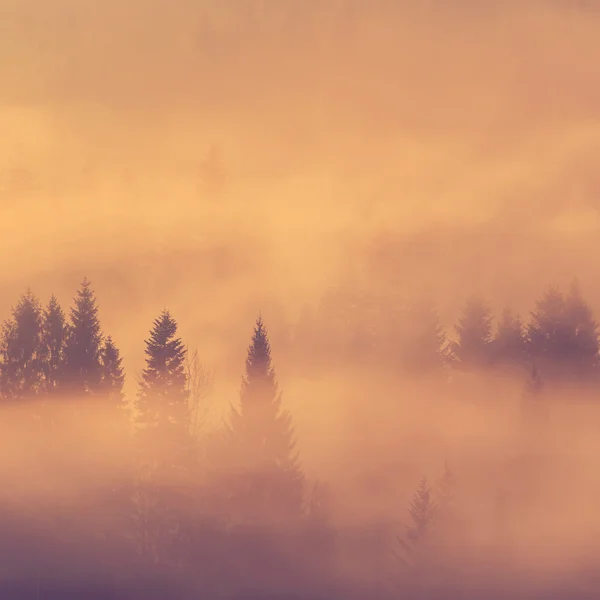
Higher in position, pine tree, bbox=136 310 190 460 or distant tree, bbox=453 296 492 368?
distant tree, bbox=453 296 492 368

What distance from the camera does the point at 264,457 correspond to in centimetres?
8388

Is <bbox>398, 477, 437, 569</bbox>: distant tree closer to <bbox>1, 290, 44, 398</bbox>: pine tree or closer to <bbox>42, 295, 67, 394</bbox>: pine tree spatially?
<bbox>42, 295, 67, 394</bbox>: pine tree

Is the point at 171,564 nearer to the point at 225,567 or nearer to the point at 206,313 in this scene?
the point at 225,567

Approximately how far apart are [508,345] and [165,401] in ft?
124

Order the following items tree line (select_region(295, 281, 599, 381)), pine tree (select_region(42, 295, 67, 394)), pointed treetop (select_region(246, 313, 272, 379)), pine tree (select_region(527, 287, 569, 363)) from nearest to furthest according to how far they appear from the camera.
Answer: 1. pointed treetop (select_region(246, 313, 272, 379))
2. pine tree (select_region(42, 295, 67, 394))
3. tree line (select_region(295, 281, 599, 381))
4. pine tree (select_region(527, 287, 569, 363))

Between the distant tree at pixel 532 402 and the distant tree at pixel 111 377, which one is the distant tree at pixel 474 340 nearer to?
the distant tree at pixel 532 402

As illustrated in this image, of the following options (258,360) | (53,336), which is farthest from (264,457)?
(53,336)

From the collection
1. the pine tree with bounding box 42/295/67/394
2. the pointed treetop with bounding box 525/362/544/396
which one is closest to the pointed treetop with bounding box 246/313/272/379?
the pine tree with bounding box 42/295/67/394

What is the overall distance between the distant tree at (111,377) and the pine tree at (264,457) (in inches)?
304

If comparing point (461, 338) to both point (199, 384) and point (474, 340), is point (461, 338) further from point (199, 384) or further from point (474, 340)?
point (199, 384)

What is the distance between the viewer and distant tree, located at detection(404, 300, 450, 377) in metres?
119

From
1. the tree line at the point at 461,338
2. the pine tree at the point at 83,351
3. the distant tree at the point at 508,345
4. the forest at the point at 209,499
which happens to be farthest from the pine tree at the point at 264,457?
the distant tree at the point at 508,345

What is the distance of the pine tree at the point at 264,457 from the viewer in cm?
8344

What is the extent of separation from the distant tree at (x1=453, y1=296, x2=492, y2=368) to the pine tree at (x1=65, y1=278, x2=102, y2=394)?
110ft
